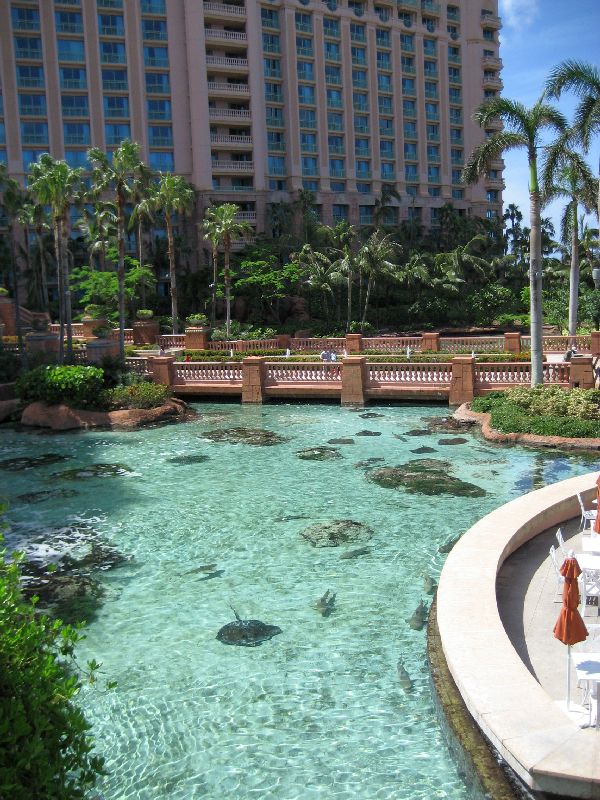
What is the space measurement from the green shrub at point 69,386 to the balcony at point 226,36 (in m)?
49.6

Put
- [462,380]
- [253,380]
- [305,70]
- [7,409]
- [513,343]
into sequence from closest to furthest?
[462,380] < [7,409] < [253,380] < [513,343] < [305,70]

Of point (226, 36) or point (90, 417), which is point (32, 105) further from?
point (90, 417)

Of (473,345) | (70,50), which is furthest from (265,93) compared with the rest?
(473,345)

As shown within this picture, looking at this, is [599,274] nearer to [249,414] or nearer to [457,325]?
[249,414]

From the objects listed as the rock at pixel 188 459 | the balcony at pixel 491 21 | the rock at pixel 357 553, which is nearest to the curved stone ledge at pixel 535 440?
the rock at pixel 188 459

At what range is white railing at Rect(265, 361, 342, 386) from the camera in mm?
31172

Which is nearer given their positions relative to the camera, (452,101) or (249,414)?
(249,414)

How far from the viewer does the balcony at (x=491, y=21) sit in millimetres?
87938

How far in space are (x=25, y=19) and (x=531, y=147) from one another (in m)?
53.9

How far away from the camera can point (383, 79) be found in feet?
262

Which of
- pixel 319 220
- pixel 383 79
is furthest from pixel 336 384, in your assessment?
pixel 383 79

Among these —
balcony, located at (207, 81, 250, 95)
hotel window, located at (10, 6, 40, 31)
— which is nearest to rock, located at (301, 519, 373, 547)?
balcony, located at (207, 81, 250, 95)

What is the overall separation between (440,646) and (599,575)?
92.6 inches

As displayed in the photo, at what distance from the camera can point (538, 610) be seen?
10172mm
